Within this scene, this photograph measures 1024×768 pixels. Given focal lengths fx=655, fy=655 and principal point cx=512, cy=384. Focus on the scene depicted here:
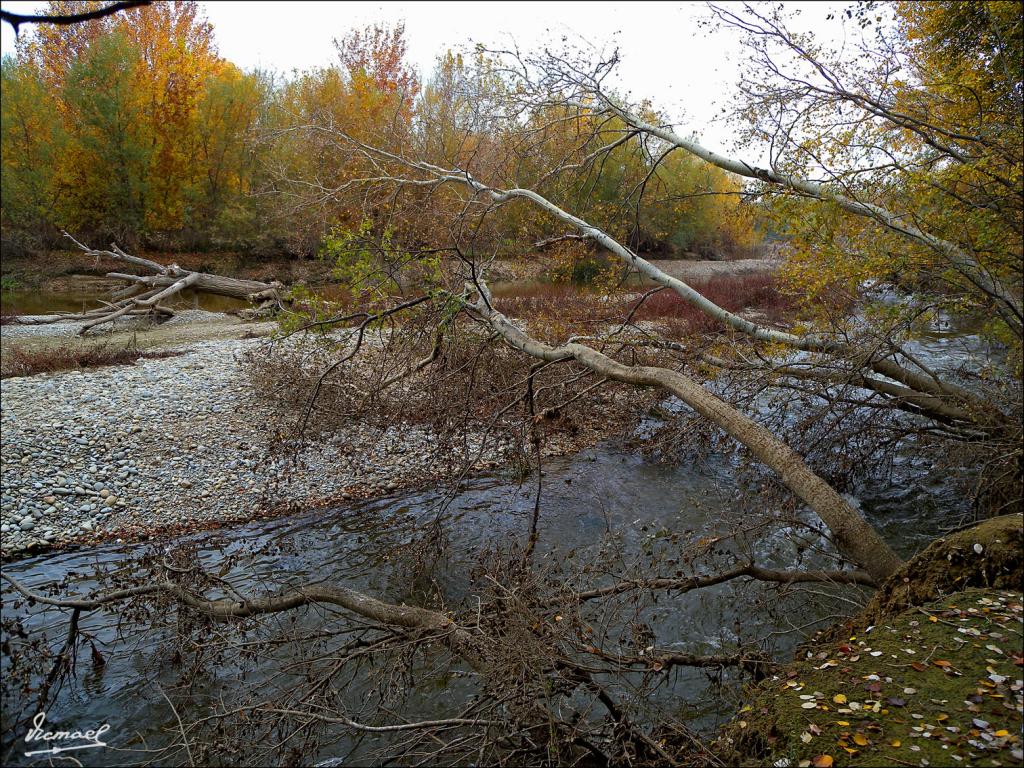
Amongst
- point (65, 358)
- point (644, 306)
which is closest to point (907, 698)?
point (65, 358)

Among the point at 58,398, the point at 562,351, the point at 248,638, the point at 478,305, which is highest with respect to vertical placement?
the point at 478,305

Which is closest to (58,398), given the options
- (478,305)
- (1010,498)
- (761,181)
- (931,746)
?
(478,305)

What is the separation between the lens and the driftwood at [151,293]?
16797 mm

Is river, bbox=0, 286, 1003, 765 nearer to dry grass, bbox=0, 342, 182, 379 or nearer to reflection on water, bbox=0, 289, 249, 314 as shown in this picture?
dry grass, bbox=0, 342, 182, 379

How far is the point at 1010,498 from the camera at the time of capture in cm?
600

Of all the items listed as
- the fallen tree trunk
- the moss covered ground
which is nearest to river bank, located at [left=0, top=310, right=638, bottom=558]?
the fallen tree trunk

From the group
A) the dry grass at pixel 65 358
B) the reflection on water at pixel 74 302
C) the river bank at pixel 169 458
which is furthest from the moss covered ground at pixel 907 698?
the reflection on water at pixel 74 302

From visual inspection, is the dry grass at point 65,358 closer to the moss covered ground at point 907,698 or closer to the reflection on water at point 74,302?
the reflection on water at point 74,302

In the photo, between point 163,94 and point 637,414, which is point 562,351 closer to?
point 637,414

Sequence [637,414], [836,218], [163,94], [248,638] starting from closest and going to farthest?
[248,638]
[836,218]
[637,414]
[163,94]

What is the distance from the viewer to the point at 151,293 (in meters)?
18.8

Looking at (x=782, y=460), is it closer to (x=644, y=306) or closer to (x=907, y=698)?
(x=907, y=698)

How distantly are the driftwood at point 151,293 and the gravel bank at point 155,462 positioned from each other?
225 inches

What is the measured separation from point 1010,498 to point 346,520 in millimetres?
6848
